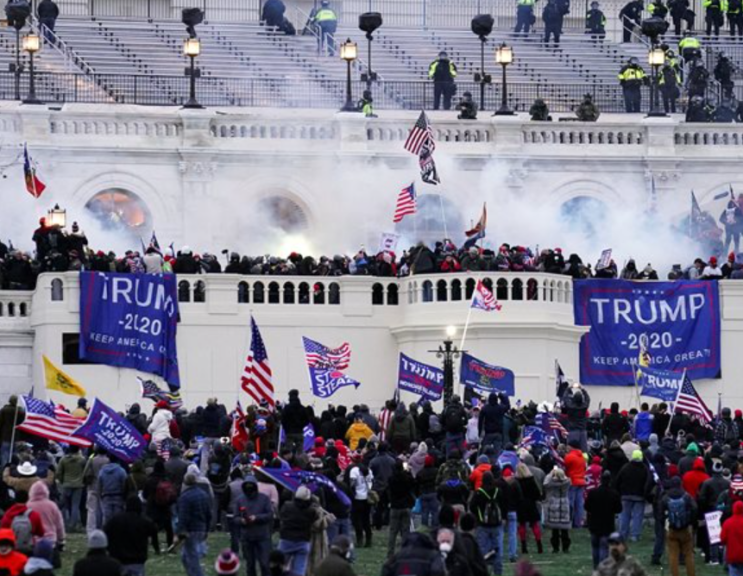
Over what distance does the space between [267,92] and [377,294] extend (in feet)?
41.3

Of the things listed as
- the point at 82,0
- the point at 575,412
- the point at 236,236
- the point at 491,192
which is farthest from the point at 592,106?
the point at 575,412

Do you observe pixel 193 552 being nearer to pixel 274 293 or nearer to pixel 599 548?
pixel 599 548

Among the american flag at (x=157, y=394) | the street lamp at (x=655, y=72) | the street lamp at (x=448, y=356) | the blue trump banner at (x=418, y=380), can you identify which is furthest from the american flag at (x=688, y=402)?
the street lamp at (x=655, y=72)

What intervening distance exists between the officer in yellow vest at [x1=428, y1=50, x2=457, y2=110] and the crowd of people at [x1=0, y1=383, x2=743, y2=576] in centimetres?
1966

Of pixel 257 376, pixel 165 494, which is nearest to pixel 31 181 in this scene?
pixel 257 376

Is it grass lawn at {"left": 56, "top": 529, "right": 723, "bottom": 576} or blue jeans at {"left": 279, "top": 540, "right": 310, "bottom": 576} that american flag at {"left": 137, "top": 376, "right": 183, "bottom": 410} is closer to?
grass lawn at {"left": 56, "top": 529, "right": 723, "bottom": 576}

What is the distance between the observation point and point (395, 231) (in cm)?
7431

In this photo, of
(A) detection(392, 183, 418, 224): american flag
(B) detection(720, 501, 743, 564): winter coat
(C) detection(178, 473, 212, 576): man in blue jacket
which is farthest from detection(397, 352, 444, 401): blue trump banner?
(B) detection(720, 501, 743, 564): winter coat

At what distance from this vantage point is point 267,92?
77.9 meters

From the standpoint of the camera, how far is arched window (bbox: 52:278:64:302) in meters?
64.0

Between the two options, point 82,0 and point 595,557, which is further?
point 82,0

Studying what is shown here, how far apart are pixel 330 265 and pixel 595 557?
21808 millimetres

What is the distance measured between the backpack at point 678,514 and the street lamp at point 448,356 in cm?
1247

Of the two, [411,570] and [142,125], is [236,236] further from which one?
[411,570]
